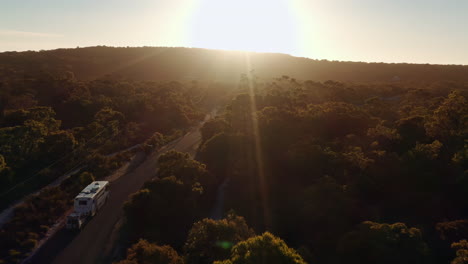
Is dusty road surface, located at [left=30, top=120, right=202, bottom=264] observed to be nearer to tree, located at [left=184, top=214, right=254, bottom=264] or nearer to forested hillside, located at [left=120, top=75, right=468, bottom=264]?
forested hillside, located at [left=120, top=75, right=468, bottom=264]

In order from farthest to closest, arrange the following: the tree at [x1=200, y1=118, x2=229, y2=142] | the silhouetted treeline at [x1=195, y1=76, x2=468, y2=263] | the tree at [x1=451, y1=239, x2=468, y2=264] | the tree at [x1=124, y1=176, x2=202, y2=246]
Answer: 1. the tree at [x1=200, y1=118, x2=229, y2=142]
2. the tree at [x1=124, y1=176, x2=202, y2=246]
3. the silhouetted treeline at [x1=195, y1=76, x2=468, y2=263]
4. the tree at [x1=451, y1=239, x2=468, y2=264]

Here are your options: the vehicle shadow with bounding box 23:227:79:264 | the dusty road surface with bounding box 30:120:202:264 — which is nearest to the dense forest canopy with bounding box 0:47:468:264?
the vehicle shadow with bounding box 23:227:79:264

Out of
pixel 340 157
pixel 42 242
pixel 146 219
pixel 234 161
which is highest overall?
pixel 340 157

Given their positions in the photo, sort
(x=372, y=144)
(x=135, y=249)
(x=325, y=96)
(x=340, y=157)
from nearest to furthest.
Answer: (x=135, y=249)
(x=340, y=157)
(x=372, y=144)
(x=325, y=96)

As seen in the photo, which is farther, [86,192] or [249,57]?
[249,57]

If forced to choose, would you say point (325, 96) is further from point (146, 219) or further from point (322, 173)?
point (146, 219)

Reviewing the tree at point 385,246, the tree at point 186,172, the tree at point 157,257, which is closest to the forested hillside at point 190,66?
the tree at point 186,172

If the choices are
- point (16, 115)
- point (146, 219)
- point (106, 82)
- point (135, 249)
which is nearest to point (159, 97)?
point (106, 82)
